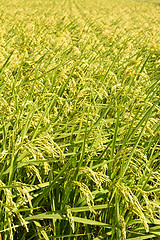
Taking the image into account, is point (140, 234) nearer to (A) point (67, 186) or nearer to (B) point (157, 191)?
(B) point (157, 191)

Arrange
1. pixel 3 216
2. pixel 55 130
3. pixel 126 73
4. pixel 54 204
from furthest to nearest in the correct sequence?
pixel 126 73
pixel 55 130
pixel 54 204
pixel 3 216

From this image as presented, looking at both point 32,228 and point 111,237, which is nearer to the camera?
point 111,237

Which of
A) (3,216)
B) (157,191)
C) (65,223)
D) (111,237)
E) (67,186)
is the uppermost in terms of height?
(3,216)

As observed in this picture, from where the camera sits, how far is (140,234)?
1.68m

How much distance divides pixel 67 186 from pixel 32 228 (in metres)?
Result: 0.49

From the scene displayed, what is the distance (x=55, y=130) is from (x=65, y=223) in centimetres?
85

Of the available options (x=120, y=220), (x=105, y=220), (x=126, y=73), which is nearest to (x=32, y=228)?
(x=105, y=220)

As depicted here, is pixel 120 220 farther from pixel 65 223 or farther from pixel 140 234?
pixel 65 223

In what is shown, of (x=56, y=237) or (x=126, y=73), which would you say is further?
(x=126, y=73)

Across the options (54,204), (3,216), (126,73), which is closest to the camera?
(3,216)

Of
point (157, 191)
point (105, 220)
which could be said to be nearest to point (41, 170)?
point (105, 220)

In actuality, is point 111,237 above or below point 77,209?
below

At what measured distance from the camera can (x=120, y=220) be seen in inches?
60.0

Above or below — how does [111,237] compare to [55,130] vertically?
below
